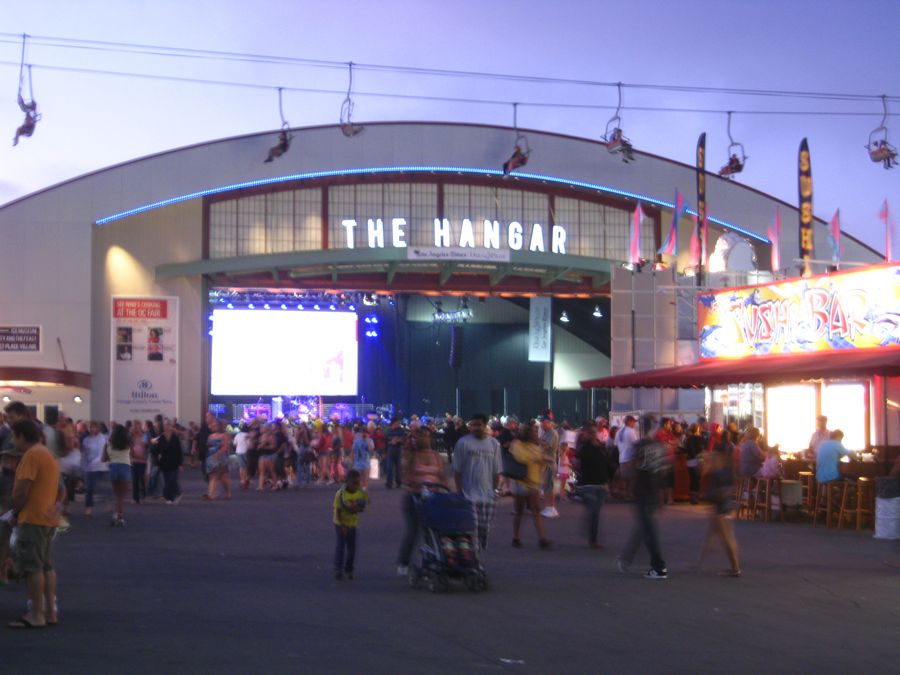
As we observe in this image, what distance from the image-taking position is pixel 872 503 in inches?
671

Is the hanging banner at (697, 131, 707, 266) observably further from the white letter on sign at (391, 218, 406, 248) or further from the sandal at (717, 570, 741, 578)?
the sandal at (717, 570, 741, 578)

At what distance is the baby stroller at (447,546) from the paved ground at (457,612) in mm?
182

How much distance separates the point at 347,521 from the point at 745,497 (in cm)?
944

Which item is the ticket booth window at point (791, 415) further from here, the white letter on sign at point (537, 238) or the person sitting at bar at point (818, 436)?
the white letter on sign at point (537, 238)

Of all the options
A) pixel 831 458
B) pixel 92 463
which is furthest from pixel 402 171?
pixel 831 458

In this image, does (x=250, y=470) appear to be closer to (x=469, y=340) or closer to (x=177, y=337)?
(x=177, y=337)

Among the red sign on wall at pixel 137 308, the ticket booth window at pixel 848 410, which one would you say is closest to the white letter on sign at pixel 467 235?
the red sign on wall at pixel 137 308

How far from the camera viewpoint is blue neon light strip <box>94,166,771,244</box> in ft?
112

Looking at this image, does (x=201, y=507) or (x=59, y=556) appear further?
(x=201, y=507)

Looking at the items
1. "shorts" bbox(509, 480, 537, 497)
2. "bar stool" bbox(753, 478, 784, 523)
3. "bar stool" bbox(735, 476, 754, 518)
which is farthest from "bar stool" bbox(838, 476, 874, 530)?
"shorts" bbox(509, 480, 537, 497)

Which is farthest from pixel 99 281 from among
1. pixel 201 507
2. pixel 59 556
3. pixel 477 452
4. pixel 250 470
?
pixel 477 452

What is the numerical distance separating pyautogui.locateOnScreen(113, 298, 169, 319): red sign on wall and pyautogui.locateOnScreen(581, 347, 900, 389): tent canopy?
1533 cm

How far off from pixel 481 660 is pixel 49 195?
2950cm

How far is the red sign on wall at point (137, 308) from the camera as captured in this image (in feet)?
114
